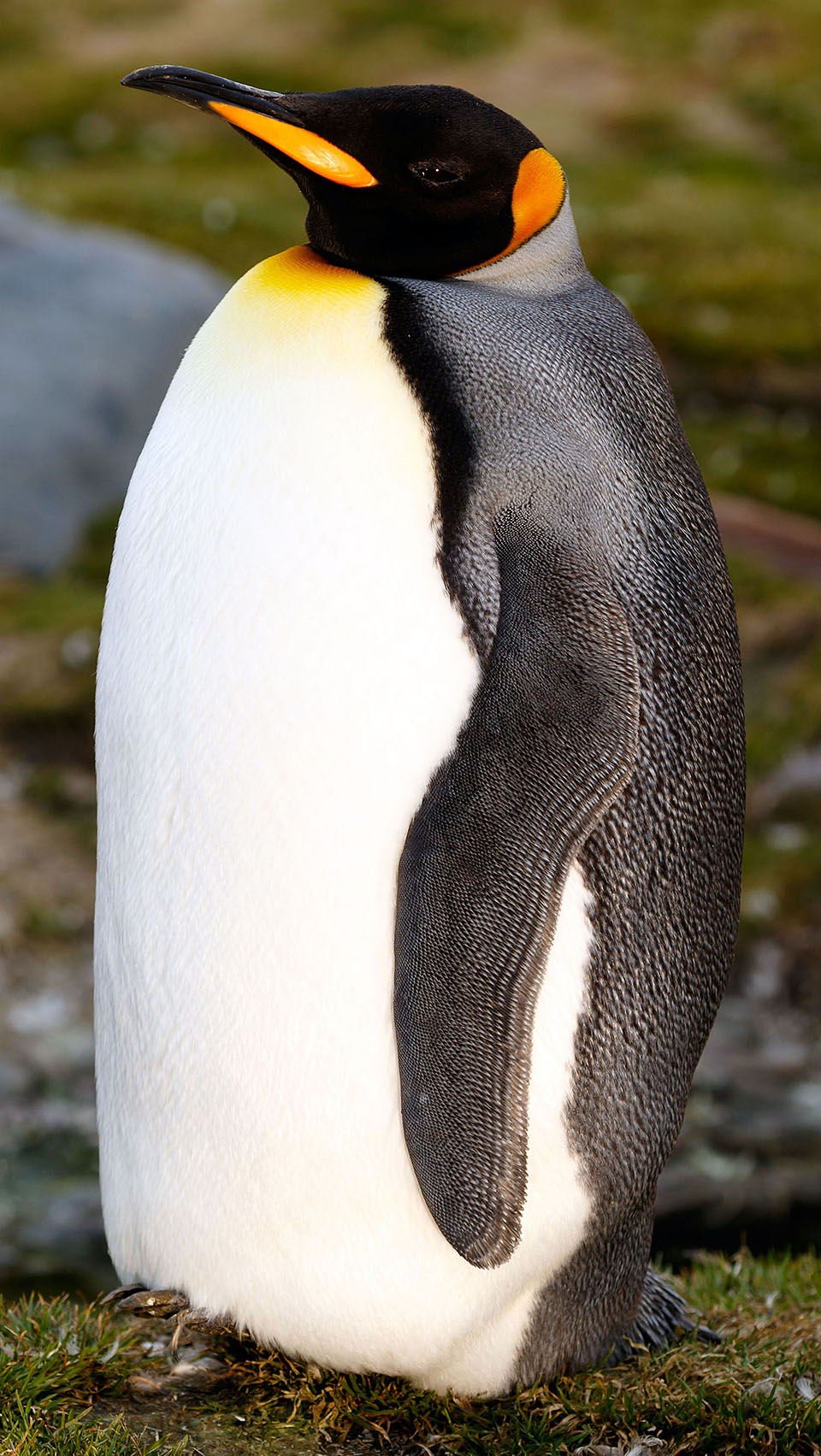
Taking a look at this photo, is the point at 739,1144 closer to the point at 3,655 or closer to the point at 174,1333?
the point at 174,1333

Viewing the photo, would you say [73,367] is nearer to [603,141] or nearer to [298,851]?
[298,851]

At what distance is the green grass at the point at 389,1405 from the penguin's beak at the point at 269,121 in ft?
6.35

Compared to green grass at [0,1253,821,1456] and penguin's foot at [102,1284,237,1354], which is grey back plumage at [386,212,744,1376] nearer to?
green grass at [0,1253,821,1456]

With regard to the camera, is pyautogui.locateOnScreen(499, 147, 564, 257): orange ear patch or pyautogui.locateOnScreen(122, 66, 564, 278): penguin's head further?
pyautogui.locateOnScreen(499, 147, 564, 257): orange ear patch

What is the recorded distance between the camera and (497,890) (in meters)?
2.32

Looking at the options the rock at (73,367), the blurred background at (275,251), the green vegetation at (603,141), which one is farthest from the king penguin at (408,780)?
the green vegetation at (603,141)

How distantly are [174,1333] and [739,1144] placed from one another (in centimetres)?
341

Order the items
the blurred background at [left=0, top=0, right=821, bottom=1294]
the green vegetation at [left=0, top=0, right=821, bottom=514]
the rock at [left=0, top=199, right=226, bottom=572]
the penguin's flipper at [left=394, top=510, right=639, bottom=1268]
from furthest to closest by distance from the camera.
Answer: the green vegetation at [left=0, top=0, right=821, bottom=514] < the rock at [left=0, top=199, right=226, bottom=572] < the blurred background at [left=0, top=0, right=821, bottom=1294] < the penguin's flipper at [left=394, top=510, right=639, bottom=1268]

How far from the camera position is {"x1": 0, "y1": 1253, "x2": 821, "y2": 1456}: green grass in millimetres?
2471

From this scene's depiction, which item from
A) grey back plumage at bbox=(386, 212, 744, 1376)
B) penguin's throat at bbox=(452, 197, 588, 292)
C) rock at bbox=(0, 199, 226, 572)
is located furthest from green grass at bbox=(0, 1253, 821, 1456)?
rock at bbox=(0, 199, 226, 572)

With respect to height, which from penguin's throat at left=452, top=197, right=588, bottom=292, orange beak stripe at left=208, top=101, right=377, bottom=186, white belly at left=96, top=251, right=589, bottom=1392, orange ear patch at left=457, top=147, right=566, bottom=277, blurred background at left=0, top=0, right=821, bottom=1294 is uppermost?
orange beak stripe at left=208, top=101, right=377, bottom=186

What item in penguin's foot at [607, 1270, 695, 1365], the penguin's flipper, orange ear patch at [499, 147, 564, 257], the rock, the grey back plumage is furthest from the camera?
the rock

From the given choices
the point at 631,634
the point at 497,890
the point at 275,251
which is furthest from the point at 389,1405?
the point at 275,251

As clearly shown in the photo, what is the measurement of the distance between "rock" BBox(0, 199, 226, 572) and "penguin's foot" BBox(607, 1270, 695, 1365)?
600cm
